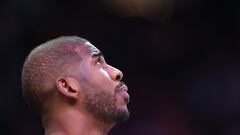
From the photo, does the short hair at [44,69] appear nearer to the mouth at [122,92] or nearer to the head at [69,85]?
the head at [69,85]

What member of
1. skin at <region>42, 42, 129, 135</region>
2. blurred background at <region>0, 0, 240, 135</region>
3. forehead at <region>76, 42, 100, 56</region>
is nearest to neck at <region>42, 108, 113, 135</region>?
skin at <region>42, 42, 129, 135</region>

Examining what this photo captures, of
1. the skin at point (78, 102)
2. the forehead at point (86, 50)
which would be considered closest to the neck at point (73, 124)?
the skin at point (78, 102)

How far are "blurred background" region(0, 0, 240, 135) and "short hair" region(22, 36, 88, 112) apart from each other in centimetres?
233

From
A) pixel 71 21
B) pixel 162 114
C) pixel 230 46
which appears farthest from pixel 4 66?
pixel 230 46

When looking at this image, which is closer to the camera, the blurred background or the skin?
the skin

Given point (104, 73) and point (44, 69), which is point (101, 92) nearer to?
point (104, 73)

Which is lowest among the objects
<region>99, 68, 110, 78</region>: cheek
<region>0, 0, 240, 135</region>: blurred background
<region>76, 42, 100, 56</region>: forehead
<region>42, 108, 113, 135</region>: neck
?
<region>0, 0, 240, 135</region>: blurred background

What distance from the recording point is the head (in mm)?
2578

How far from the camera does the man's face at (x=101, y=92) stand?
2586mm

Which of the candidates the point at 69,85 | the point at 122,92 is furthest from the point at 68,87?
the point at 122,92

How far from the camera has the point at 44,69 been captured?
2568 mm

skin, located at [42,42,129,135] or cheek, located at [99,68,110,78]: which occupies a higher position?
cheek, located at [99,68,110,78]

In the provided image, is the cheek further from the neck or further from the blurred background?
the blurred background

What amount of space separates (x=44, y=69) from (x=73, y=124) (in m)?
0.26
